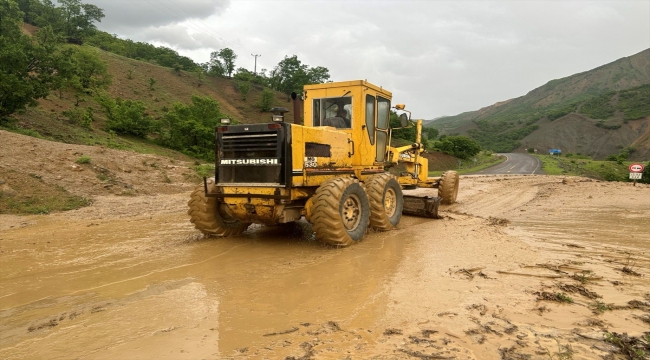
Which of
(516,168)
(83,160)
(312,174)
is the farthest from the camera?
(516,168)

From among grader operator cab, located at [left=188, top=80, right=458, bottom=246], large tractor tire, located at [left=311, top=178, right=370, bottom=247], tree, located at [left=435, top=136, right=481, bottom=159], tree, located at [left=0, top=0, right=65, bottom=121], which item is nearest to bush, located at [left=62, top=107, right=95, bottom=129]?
tree, located at [left=0, top=0, right=65, bottom=121]

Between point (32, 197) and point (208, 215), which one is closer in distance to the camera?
point (208, 215)

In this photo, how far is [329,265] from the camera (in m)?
5.79

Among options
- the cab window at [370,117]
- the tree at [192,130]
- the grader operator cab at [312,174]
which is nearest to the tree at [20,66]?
the tree at [192,130]

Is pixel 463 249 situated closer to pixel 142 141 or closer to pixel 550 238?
pixel 550 238

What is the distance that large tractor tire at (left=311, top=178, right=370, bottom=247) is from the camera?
6.53 metres

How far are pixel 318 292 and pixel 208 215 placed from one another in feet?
11.1

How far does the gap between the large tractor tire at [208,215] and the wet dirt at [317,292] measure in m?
0.31

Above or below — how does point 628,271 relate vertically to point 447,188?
below

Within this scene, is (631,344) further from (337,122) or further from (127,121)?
(127,121)

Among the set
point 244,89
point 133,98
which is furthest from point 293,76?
point 133,98

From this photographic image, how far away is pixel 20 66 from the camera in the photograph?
19.3 metres

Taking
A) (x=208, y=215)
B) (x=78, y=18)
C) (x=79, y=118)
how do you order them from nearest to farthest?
(x=208, y=215), (x=79, y=118), (x=78, y=18)

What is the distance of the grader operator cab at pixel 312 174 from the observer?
6590mm
